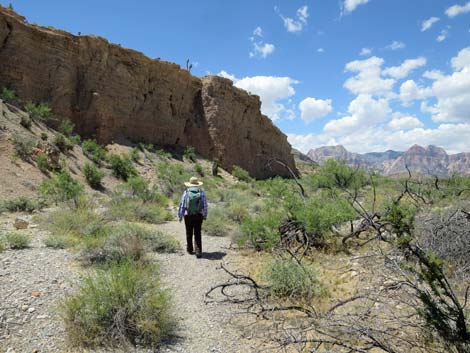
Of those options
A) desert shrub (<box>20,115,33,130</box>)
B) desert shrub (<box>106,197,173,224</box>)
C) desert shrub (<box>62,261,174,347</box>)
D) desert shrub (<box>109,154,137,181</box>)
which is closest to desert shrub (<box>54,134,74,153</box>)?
desert shrub (<box>20,115,33,130</box>)

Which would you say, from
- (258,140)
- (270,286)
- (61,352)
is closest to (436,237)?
(270,286)

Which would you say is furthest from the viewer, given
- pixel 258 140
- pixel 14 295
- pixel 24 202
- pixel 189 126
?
pixel 258 140

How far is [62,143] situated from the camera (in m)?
19.2

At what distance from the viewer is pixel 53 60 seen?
2256 centimetres

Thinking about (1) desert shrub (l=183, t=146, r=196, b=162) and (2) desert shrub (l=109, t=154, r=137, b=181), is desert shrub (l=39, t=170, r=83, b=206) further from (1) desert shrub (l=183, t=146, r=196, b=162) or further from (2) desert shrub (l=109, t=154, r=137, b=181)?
(1) desert shrub (l=183, t=146, r=196, b=162)

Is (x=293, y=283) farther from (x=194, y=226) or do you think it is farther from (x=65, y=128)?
(x=65, y=128)

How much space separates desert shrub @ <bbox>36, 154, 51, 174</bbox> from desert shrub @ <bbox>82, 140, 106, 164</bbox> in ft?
15.1

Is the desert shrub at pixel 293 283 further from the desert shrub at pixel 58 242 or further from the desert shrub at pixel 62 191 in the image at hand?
the desert shrub at pixel 62 191

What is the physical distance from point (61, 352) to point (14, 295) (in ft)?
4.66

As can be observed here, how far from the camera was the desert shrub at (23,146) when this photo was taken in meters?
15.5

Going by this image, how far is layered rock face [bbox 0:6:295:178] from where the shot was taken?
21703 mm

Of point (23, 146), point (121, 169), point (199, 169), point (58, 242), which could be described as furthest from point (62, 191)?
point (199, 169)

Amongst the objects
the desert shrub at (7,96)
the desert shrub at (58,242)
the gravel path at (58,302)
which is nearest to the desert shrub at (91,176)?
the desert shrub at (7,96)

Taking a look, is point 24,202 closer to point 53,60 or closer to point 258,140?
point 53,60
